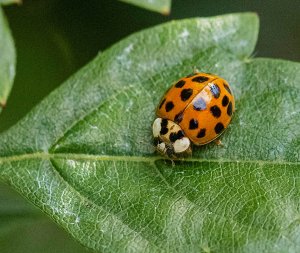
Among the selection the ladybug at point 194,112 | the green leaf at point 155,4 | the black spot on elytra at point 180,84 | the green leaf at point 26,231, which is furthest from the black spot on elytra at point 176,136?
the green leaf at point 26,231

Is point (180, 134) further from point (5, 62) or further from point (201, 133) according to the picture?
point (5, 62)

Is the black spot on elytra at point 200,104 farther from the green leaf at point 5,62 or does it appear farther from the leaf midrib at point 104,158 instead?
the green leaf at point 5,62

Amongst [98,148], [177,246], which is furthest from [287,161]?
[98,148]

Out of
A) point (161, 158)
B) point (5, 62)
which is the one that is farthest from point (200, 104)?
point (5, 62)

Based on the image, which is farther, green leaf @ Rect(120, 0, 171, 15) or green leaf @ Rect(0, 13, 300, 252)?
green leaf @ Rect(120, 0, 171, 15)

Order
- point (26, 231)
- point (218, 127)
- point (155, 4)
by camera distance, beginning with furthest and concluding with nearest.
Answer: point (26, 231) → point (155, 4) → point (218, 127)

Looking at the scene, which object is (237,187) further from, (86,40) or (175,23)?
(86,40)

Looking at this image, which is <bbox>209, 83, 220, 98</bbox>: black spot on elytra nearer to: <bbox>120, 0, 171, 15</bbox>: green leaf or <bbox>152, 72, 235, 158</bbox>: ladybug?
<bbox>152, 72, 235, 158</bbox>: ladybug

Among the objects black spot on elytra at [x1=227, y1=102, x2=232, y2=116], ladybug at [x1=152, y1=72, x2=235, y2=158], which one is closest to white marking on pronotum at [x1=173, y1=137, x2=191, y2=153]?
ladybug at [x1=152, y1=72, x2=235, y2=158]
